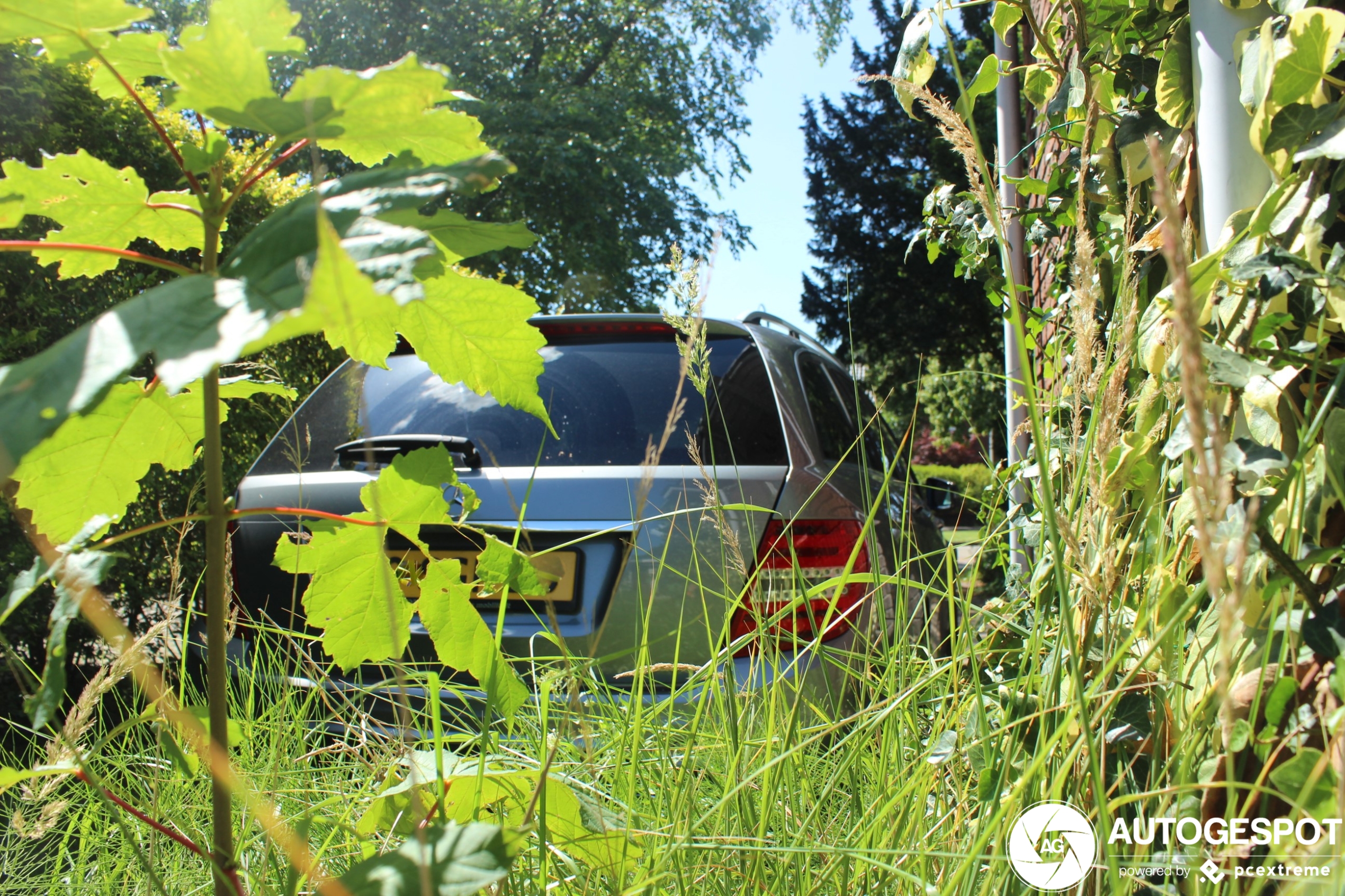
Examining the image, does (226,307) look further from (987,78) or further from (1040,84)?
(1040,84)

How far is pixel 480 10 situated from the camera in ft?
60.5

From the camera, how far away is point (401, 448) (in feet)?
7.59

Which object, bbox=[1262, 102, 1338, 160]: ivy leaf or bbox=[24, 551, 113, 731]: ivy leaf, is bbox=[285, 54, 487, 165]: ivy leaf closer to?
bbox=[24, 551, 113, 731]: ivy leaf

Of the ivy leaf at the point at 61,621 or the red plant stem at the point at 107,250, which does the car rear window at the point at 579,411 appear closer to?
the red plant stem at the point at 107,250

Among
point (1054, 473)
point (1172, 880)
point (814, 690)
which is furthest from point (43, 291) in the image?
point (1172, 880)

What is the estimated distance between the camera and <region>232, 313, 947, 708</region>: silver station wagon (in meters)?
1.88

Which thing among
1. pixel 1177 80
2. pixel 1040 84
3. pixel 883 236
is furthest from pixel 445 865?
pixel 883 236

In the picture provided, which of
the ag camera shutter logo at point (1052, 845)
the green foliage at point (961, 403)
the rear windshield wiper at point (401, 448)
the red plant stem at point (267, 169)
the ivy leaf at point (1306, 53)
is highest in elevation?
the ivy leaf at point (1306, 53)

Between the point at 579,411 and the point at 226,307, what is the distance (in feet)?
6.63

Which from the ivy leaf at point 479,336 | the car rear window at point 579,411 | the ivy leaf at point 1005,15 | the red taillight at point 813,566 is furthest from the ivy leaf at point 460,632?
the ivy leaf at point 1005,15

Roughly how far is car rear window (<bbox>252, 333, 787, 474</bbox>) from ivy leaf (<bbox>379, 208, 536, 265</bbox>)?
1511 millimetres

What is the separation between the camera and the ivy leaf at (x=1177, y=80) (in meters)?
1.23

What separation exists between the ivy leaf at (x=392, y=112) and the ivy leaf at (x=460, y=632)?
398 mm

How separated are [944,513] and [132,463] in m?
3.97
